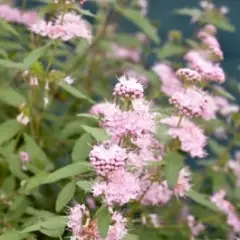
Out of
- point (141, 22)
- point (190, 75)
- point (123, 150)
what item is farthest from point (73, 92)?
point (141, 22)

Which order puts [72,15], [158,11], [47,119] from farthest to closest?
[158,11] → [47,119] → [72,15]

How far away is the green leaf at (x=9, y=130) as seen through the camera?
120 centimetres

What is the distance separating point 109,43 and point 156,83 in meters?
0.23

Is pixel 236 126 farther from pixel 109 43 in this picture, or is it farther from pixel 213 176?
pixel 109 43

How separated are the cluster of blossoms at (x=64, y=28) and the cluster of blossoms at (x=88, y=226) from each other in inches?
15.4

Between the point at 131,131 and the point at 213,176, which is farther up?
the point at 213,176

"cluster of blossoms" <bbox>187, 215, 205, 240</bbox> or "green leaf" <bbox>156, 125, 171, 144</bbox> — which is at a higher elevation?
"green leaf" <bbox>156, 125, 171, 144</bbox>

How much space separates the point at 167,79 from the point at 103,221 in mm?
694

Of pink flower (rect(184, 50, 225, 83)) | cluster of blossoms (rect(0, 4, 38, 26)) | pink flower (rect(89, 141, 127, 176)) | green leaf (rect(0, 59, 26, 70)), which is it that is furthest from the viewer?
cluster of blossoms (rect(0, 4, 38, 26))

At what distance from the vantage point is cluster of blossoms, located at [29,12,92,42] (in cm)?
123

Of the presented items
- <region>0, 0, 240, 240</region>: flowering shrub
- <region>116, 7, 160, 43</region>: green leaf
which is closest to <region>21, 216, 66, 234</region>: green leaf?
<region>0, 0, 240, 240</region>: flowering shrub

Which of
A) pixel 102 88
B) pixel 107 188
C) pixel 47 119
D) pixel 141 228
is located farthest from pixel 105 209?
pixel 102 88

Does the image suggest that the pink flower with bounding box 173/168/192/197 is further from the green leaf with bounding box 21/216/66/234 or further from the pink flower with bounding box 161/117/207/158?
the green leaf with bounding box 21/216/66/234

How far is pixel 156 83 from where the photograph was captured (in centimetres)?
165
